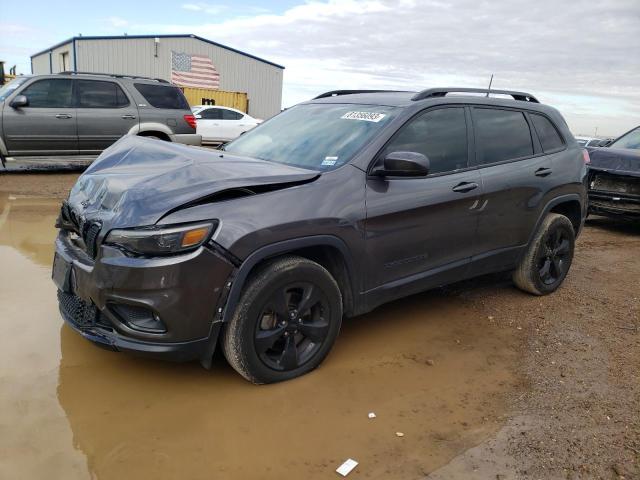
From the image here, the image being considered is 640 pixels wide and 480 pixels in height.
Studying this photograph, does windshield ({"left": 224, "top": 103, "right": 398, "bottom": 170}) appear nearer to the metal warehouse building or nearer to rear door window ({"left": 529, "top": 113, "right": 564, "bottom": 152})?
rear door window ({"left": 529, "top": 113, "right": 564, "bottom": 152})

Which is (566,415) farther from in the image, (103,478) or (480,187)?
(103,478)

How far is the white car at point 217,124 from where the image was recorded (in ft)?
54.7

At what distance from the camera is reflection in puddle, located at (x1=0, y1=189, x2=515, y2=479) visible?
8.36ft

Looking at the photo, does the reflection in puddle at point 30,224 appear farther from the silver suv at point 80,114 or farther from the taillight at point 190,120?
the taillight at point 190,120

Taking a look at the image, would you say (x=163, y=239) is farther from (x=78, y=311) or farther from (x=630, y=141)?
(x=630, y=141)

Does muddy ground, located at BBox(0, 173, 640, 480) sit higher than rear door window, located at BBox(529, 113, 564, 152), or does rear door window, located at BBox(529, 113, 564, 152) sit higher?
rear door window, located at BBox(529, 113, 564, 152)

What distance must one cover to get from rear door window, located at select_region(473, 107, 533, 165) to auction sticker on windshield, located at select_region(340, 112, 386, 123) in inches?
36.0

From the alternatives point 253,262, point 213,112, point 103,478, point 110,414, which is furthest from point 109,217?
point 213,112

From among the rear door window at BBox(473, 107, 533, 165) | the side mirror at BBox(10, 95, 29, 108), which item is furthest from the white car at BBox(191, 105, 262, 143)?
the rear door window at BBox(473, 107, 533, 165)

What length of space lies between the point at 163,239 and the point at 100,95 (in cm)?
860

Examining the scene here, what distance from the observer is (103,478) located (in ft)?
7.86

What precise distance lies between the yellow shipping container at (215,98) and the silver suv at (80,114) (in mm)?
14624

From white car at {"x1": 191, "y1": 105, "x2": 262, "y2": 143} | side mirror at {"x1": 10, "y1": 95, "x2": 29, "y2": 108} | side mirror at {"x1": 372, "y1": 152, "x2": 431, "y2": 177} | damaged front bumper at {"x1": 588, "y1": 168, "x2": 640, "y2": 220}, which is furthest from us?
white car at {"x1": 191, "y1": 105, "x2": 262, "y2": 143}

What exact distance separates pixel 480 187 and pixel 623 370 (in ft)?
5.22
